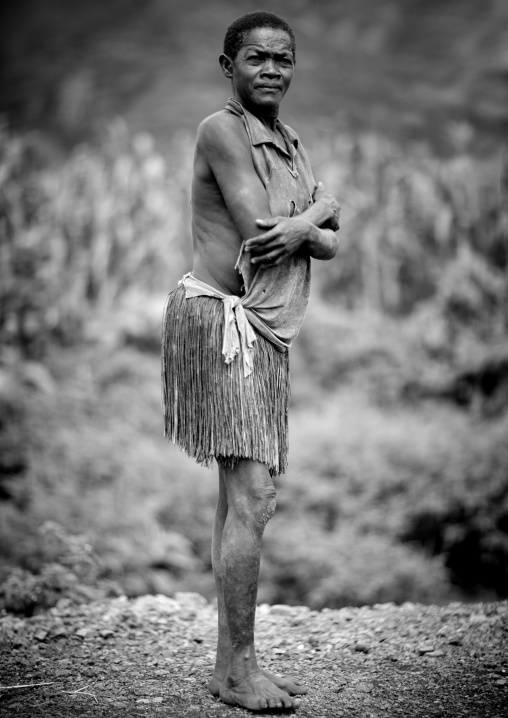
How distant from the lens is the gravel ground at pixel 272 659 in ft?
8.42

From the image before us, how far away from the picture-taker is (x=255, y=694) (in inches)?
98.0

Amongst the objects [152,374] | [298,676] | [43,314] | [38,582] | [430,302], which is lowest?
[298,676]

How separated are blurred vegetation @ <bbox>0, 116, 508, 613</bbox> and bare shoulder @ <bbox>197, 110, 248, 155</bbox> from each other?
311 cm

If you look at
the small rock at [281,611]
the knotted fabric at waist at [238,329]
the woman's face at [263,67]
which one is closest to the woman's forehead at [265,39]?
the woman's face at [263,67]

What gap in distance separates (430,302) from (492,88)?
2962mm

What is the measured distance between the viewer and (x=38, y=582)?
168 inches

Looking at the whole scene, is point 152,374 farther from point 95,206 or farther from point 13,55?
point 13,55

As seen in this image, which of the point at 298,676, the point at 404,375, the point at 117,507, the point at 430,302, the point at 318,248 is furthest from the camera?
the point at 430,302

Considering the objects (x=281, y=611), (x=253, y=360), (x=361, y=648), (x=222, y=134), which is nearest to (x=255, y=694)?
(x=361, y=648)

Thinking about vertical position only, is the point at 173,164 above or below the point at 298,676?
above

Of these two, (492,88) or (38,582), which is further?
(492,88)

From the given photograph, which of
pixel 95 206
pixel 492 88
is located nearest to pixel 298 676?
pixel 95 206

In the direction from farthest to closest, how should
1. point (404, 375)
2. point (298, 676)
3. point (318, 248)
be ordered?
point (404, 375), point (298, 676), point (318, 248)

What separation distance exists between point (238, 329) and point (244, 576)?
79cm
